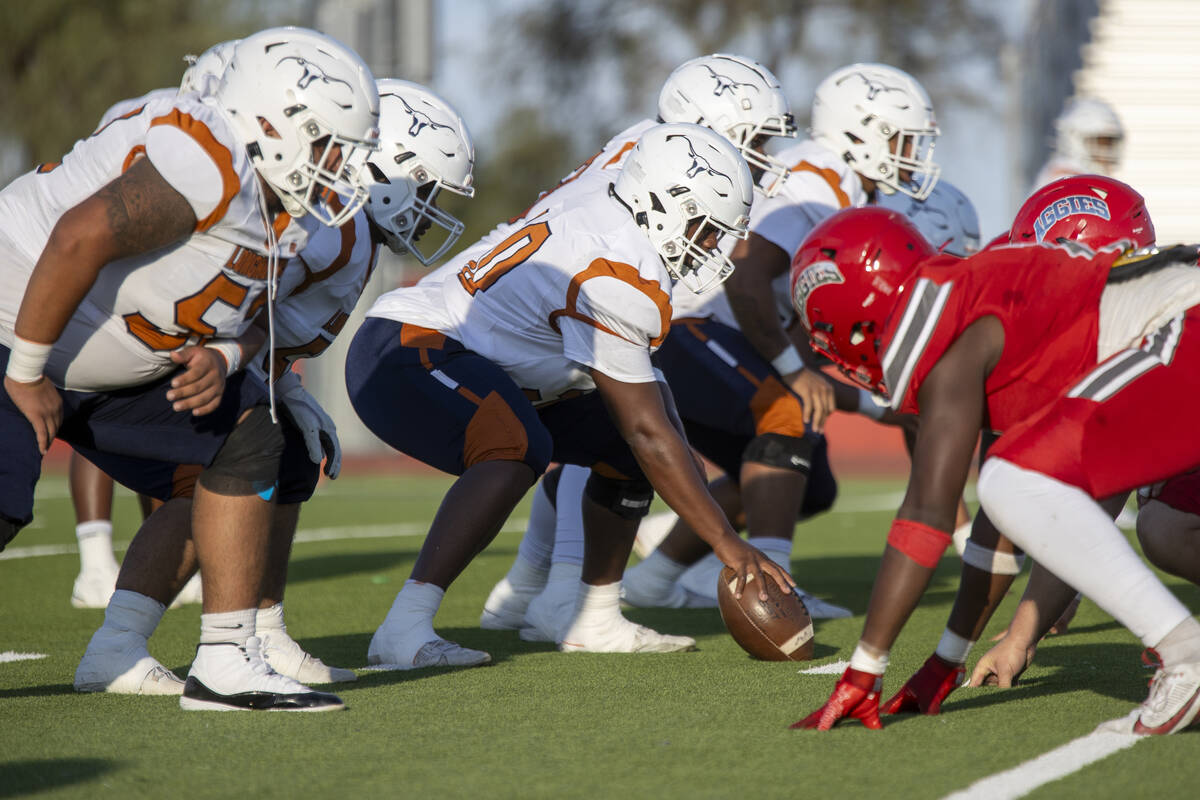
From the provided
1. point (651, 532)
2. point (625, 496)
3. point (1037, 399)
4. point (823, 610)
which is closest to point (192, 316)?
point (625, 496)

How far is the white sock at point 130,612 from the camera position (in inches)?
151

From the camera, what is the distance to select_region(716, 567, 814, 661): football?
414cm

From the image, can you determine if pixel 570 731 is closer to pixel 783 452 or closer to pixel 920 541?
pixel 920 541

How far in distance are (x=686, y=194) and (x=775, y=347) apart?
133 cm

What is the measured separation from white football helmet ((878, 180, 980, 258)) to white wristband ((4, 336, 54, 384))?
165 inches

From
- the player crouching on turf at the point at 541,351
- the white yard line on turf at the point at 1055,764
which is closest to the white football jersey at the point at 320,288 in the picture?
the player crouching on turf at the point at 541,351

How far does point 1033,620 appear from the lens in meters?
3.73

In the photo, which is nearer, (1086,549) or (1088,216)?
(1086,549)

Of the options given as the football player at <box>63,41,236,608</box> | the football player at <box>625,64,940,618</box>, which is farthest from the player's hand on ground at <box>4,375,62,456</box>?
the football player at <box>625,64,940,618</box>

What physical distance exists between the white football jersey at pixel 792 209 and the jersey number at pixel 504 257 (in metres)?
1.05

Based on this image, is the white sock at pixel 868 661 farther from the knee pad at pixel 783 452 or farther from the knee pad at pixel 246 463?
the knee pad at pixel 783 452

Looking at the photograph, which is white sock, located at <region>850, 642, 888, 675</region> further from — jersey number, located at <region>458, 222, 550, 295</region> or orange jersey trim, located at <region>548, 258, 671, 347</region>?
jersey number, located at <region>458, 222, 550, 295</region>

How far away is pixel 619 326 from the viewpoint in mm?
4027

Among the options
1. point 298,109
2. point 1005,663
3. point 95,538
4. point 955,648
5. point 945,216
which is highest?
point 298,109
